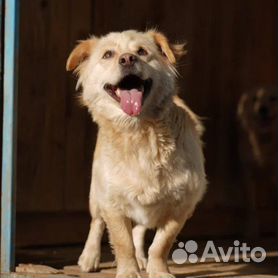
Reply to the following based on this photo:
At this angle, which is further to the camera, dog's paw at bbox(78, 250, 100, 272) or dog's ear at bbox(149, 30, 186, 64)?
dog's paw at bbox(78, 250, 100, 272)

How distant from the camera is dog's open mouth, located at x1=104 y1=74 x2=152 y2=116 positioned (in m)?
4.54

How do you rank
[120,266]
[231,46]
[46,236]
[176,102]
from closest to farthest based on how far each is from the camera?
[120,266] < [176,102] < [46,236] < [231,46]

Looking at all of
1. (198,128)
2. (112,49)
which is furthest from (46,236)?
(112,49)

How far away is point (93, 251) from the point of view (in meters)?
5.26

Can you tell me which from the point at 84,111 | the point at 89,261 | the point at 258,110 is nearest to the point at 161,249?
the point at 89,261

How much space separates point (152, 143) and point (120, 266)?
0.76 m

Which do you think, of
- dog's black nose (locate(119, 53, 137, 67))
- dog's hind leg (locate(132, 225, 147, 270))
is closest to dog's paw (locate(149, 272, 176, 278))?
dog's hind leg (locate(132, 225, 147, 270))

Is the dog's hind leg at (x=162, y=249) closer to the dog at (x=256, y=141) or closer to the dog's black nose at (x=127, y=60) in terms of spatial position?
the dog's black nose at (x=127, y=60)

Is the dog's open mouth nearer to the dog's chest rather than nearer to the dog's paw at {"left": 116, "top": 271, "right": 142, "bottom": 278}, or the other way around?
the dog's chest

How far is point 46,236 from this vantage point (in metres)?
6.48

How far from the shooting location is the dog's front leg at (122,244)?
450 cm

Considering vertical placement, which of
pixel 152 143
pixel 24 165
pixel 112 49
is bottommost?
pixel 24 165

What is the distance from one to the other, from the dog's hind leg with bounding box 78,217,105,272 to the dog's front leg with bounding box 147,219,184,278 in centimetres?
67

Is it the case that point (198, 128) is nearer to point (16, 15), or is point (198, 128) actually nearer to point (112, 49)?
point (112, 49)
